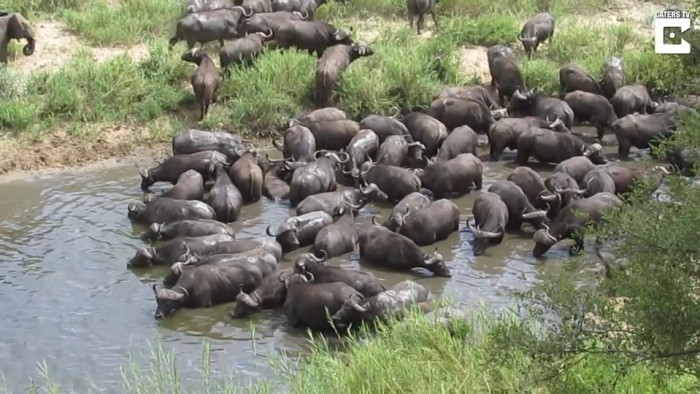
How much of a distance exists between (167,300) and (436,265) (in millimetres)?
2425

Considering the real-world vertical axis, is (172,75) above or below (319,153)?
above

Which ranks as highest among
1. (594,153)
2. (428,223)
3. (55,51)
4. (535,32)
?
(55,51)

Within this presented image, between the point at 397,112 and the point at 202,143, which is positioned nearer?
the point at 202,143

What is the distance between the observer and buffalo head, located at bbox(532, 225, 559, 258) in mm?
10406

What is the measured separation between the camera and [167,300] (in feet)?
30.0

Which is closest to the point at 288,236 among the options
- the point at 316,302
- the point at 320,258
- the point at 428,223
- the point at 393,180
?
the point at 320,258

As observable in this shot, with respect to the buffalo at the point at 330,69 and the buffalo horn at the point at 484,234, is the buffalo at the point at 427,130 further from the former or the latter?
the buffalo horn at the point at 484,234

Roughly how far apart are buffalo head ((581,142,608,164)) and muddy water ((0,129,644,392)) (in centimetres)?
102

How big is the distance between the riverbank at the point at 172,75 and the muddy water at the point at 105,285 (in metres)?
0.92

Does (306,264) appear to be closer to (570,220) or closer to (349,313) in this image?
(349,313)

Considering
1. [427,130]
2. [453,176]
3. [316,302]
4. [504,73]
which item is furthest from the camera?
[504,73]

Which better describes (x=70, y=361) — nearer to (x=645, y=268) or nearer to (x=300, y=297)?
(x=300, y=297)

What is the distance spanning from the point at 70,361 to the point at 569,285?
4524 mm

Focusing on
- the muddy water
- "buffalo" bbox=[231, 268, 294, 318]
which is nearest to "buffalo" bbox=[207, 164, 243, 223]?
the muddy water
